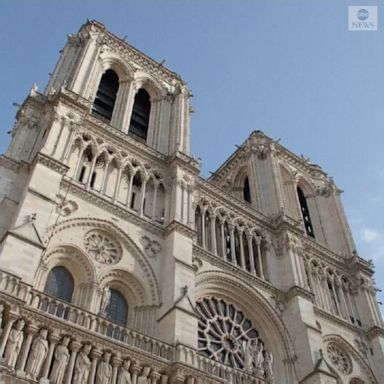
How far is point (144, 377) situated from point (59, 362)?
7.83 feet

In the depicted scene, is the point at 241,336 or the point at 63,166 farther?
the point at 241,336

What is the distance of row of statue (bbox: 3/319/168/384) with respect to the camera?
11.6 m

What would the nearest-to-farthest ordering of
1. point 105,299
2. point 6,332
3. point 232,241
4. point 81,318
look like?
point 6,332, point 81,318, point 105,299, point 232,241

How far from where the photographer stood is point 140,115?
2538 cm

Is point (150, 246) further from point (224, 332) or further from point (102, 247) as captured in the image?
point (224, 332)

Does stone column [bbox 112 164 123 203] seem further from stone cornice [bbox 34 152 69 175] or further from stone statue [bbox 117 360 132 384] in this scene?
stone statue [bbox 117 360 132 384]

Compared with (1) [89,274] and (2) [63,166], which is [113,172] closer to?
(2) [63,166]

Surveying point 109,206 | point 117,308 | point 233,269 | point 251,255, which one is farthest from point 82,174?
point 251,255

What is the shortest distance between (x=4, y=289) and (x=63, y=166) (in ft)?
18.0

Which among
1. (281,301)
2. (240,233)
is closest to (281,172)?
(240,233)

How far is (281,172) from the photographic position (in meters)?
30.6

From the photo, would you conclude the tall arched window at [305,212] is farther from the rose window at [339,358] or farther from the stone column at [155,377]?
the stone column at [155,377]

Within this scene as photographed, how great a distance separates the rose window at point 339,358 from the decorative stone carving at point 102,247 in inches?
392

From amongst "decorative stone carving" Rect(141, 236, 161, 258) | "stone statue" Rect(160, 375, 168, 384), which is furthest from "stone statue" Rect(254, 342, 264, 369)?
"decorative stone carving" Rect(141, 236, 161, 258)
